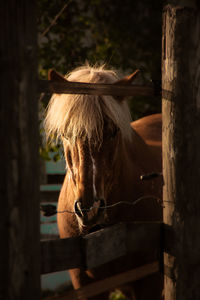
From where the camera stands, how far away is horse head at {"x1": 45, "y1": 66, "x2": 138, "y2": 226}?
216cm

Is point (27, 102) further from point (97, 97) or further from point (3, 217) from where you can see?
point (97, 97)

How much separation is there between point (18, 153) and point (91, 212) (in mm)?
959

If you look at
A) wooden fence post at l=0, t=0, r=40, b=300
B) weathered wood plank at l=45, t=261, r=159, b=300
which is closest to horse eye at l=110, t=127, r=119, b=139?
weathered wood plank at l=45, t=261, r=159, b=300

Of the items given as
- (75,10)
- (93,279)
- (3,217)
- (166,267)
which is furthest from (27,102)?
(75,10)

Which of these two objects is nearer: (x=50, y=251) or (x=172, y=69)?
(x=50, y=251)

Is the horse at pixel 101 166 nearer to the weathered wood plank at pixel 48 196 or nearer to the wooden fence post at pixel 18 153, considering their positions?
the wooden fence post at pixel 18 153

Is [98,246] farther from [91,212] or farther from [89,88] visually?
[89,88]

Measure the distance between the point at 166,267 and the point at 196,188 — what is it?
385 mm

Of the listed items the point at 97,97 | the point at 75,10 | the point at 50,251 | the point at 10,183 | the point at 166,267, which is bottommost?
the point at 166,267

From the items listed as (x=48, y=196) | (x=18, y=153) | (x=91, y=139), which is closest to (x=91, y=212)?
(x=91, y=139)

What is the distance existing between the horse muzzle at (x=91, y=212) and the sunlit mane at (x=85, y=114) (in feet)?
1.19

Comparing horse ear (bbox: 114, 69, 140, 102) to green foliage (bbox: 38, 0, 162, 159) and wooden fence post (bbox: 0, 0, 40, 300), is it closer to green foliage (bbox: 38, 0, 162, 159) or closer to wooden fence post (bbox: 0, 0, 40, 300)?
wooden fence post (bbox: 0, 0, 40, 300)

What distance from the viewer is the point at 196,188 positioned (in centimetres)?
175

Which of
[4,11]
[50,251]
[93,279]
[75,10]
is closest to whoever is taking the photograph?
[4,11]
